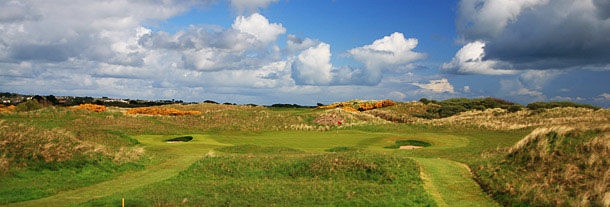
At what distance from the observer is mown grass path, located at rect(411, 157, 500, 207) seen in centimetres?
1229

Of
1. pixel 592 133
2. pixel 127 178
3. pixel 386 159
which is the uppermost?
pixel 592 133

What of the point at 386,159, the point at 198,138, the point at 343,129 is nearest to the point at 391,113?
the point at 343,129

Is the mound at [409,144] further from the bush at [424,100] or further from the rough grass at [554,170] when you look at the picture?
the bush at [424,100]

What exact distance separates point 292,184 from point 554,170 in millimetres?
8769

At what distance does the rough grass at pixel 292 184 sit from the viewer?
37.6 ft

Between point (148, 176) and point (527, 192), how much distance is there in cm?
1386

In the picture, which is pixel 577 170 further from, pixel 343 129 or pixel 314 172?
pixel 343 129

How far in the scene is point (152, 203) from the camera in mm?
10820

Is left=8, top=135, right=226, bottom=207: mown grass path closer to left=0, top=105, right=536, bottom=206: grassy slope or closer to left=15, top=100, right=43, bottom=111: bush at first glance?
left=0, top=105, right=536, bottom=206: grassy slope

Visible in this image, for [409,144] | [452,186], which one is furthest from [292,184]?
[409,144]

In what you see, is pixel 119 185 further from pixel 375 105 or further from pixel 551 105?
pixel 375 105

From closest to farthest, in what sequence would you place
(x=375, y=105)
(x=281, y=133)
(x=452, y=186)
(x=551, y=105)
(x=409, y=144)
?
(x=452, y=186), (x=409, y=144), (x=281, y=133), (x=551, y=105), (x=375, y=105)

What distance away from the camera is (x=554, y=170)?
13039mm

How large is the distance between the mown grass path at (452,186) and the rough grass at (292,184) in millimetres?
514
